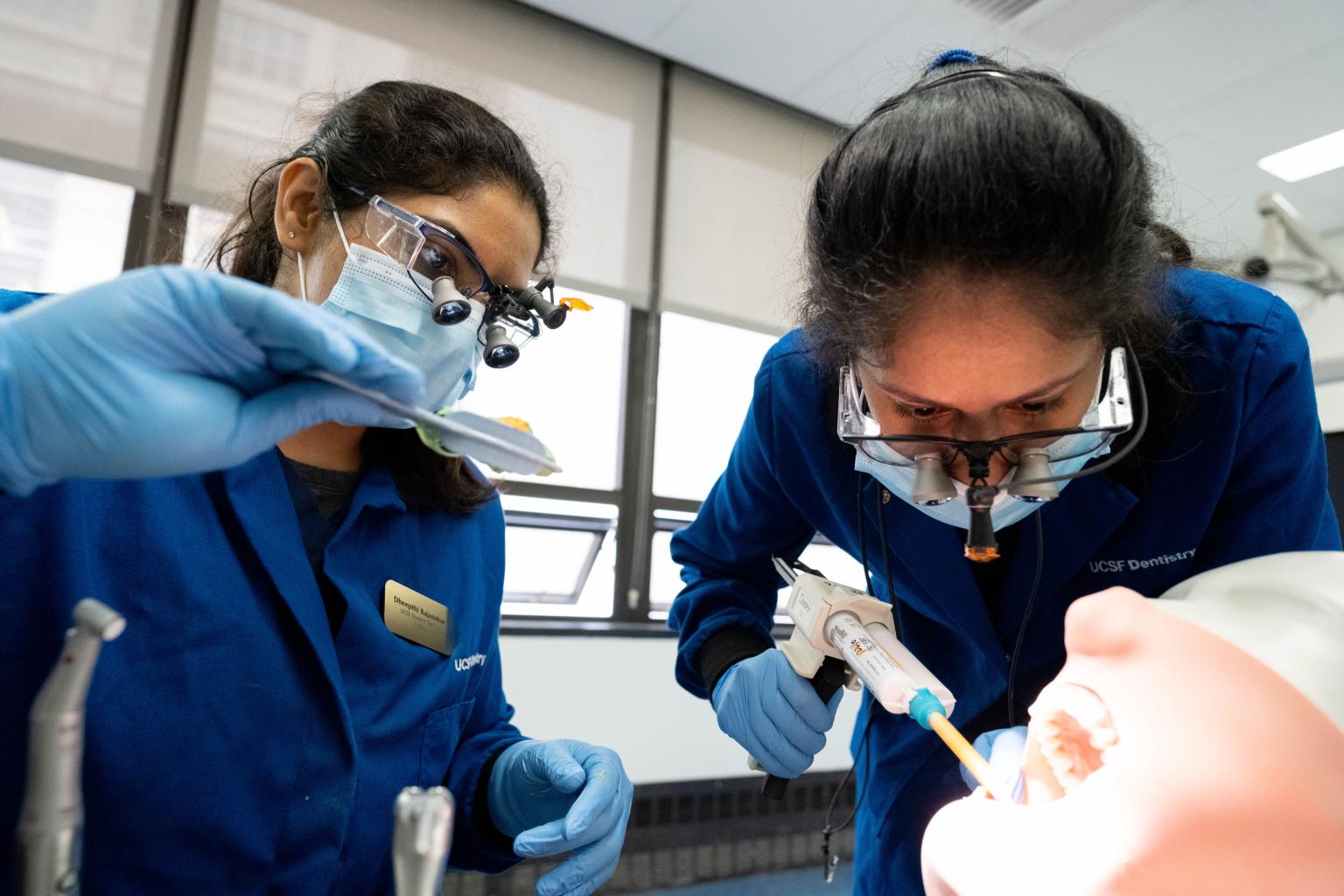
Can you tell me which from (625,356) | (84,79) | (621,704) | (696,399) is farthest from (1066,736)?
(84,79)

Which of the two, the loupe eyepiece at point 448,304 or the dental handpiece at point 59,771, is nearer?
the dental handpiece at point 59,771

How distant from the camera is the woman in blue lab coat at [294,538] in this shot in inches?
26.1

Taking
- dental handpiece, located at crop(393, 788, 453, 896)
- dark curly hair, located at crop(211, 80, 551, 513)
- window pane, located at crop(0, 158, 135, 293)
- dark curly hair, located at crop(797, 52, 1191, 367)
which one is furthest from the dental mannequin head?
window pane, located at crop(0, 158, 135, 293)

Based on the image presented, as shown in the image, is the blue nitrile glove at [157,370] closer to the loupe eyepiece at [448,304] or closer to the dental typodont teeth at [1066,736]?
the loupe eyepiece at [448,304]

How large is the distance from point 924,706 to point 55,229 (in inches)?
A: 115

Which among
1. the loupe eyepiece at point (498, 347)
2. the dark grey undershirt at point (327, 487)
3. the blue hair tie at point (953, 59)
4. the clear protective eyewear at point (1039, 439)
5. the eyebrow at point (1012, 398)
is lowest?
the dark grey undershirt at point (327, 487)

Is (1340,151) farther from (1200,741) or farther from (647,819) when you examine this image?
(1200,741)

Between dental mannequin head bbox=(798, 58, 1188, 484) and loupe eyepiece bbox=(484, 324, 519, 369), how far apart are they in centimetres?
45

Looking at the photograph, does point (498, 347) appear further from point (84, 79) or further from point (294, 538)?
point (84, 79)

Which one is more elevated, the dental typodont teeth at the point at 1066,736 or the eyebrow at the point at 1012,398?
the eyebrow at the point at 1012,398

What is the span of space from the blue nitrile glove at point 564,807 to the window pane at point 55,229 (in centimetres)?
229

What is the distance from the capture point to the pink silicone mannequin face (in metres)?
0.64

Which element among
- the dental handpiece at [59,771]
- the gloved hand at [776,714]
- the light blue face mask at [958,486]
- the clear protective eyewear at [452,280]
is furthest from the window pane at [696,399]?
the dental handpiece at [59,771]

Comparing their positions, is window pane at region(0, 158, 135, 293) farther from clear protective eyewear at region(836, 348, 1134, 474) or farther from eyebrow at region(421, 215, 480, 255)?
clear protective eyewear at region(836, 348, 1134, 474)
